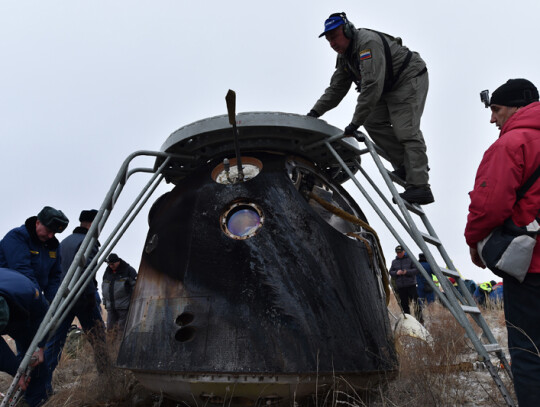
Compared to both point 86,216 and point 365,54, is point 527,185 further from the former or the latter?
point 86,216

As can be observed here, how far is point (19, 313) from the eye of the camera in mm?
3664

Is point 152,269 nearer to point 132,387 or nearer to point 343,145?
point 132,387

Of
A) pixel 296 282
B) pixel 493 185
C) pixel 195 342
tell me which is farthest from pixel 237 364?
pixel 493 185

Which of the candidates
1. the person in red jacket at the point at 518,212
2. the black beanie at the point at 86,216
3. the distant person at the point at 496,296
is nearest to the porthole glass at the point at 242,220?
the person in red jacket at the point at 518,212

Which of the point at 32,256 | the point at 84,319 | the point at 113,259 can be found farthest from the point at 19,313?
the point at 113,259

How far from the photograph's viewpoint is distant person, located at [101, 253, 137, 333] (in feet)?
24.0

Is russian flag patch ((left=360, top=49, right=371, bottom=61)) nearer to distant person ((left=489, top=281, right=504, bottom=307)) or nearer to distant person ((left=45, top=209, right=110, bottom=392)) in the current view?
distant person ((left=45, top=209, right=110, bottom=392))

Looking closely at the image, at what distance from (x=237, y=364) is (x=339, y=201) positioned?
2052mm

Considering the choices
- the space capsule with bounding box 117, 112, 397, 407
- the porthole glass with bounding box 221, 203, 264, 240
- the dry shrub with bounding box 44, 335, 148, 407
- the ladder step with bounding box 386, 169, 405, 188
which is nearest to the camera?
the space capsule with bounding box 117, 112, 397, 407

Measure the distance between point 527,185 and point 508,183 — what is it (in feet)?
0.49

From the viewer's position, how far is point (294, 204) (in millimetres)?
3514

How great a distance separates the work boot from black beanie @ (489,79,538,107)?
124cm

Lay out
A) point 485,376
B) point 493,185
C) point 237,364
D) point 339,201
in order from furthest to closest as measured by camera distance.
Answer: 1. point 485,376
2. point 339,201
3. point 237,364
4. point 493,185

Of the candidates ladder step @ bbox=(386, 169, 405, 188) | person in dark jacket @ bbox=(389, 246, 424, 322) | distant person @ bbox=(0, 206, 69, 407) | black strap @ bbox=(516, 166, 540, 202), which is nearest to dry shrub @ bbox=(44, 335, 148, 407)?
distant person @ bbox=(0, 206, 69, 407)
